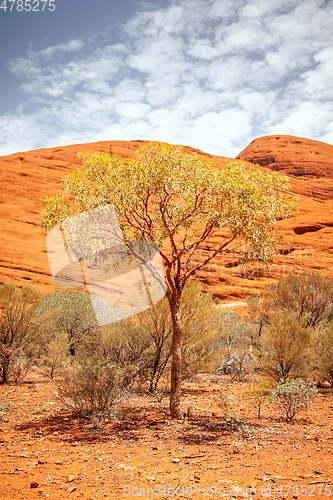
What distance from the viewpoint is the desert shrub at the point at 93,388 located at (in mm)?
6121

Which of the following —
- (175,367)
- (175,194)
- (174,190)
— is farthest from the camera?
(175,194)

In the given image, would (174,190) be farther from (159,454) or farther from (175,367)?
(159,454)

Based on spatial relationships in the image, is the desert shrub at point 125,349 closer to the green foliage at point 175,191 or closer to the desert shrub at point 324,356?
the green foliage at point 175,191

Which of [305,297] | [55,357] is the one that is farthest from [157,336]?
[305,297]

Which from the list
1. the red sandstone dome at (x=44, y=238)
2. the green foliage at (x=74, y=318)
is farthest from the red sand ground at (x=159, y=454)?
the red sandstone dome at (x=44, y=238)

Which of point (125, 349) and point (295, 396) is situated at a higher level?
point (125, 349)

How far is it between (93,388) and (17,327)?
5473 millimetres

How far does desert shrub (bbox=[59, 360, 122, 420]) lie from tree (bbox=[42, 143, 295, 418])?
1.26 meters

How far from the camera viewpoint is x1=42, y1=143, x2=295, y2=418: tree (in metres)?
6.64

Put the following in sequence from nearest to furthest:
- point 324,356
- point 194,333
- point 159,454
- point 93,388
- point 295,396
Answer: point 159,454 < point 93,388 < point 295,396 < point 324,356 < point 194,333

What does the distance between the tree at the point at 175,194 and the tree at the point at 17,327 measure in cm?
494

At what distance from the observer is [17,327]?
34.0 feet

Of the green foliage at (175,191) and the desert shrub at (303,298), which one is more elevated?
the green foliage at (175,191)

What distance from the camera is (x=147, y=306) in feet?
32.7
